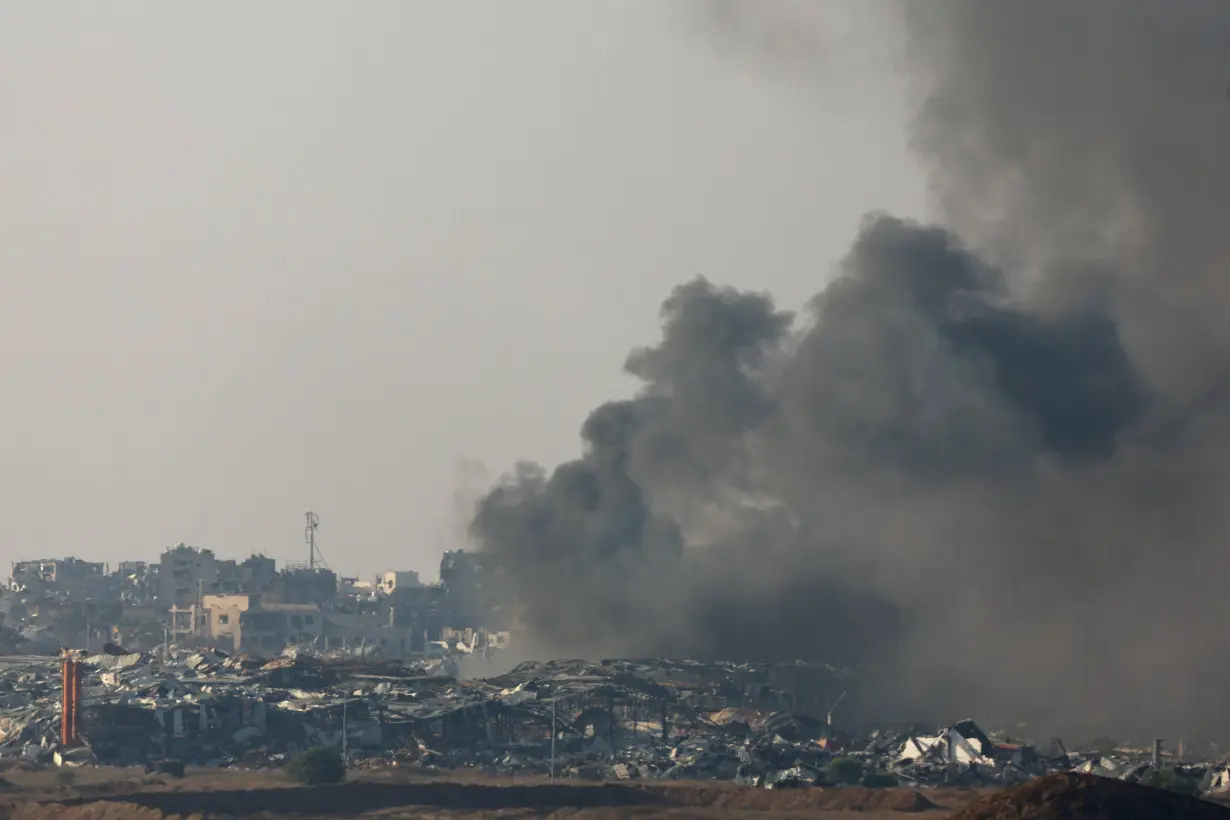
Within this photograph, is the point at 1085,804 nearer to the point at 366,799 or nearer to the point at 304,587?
the point at 366,799

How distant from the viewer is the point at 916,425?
10794 centimetres

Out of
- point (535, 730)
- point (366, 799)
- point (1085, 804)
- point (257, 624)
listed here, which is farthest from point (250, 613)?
point (1085, 804)

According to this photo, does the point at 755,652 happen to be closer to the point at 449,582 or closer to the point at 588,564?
the point at 588,564

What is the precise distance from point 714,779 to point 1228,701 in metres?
28.3

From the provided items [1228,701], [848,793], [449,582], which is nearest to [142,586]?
[449,582]

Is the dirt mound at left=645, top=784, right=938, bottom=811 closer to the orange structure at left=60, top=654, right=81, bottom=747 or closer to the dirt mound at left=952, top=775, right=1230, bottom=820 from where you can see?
the dirt mound at left=952, top=775, right=1230, bottom=820

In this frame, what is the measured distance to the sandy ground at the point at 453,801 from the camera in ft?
187

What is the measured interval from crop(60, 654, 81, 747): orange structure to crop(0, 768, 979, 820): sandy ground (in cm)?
976

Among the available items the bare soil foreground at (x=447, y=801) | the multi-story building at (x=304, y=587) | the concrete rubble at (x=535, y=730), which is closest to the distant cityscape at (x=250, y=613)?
the multi-story building at (x=304, y=587)

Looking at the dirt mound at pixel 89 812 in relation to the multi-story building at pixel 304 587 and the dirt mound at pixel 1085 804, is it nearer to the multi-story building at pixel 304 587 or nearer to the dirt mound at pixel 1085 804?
the dirt mound at pixel 1085 804

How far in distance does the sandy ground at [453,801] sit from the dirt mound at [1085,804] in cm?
1709

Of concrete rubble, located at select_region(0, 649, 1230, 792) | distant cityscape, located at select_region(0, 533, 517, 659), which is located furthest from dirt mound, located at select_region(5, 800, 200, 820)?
distant cityscape, located at select_region(0, 533, 517, 659)

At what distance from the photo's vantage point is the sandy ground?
187ft

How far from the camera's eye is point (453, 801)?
60281 millimetres
